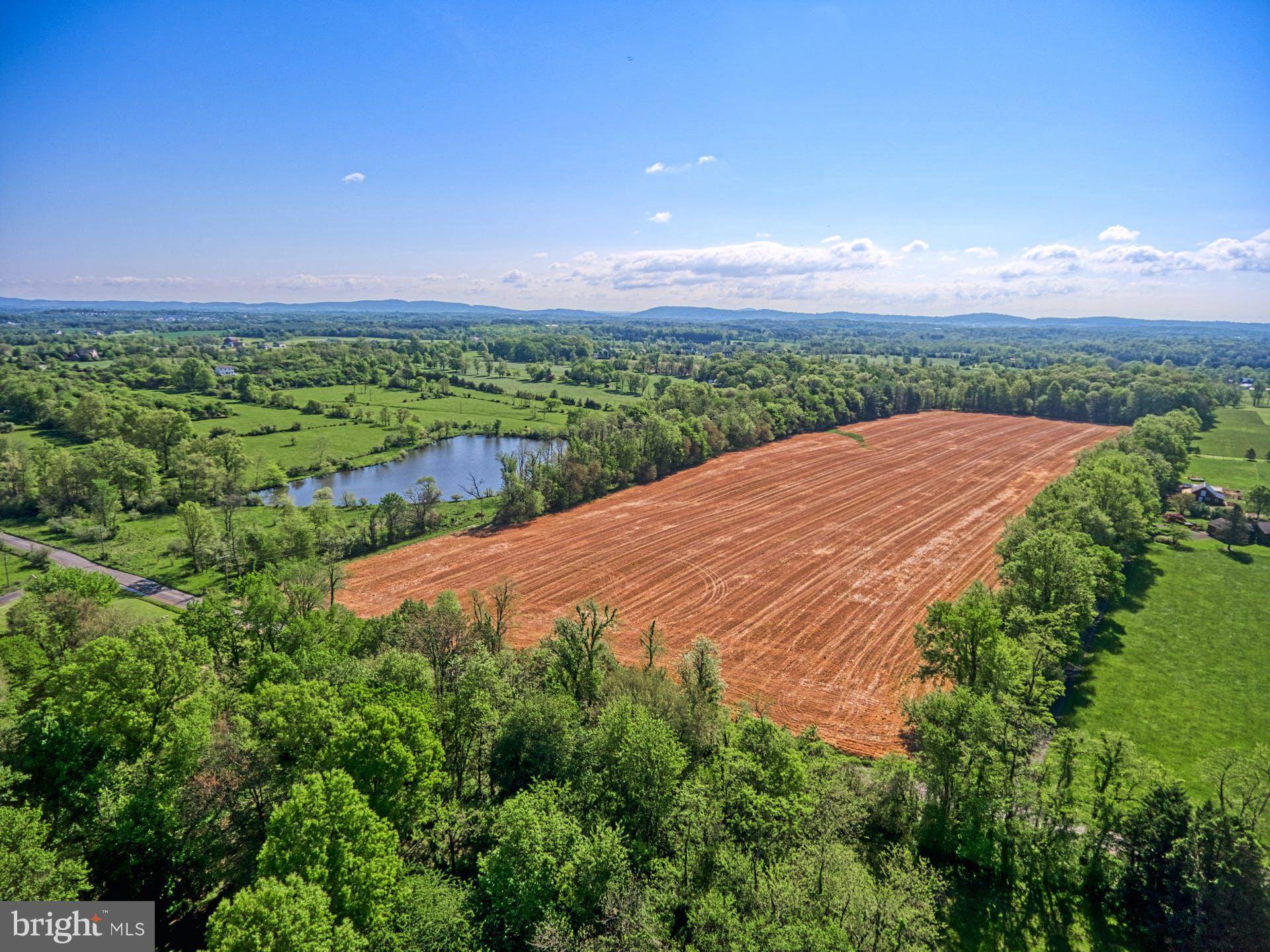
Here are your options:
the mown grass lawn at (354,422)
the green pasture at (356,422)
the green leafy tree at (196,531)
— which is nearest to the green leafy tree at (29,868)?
the green leafy tree at (196,531)

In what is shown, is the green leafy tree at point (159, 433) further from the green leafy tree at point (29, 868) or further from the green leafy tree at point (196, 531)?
the green leafy tree at point (29, 868)

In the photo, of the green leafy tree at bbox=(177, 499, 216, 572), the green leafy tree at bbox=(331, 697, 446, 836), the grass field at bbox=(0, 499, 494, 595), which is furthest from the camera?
the green leafy tree at bbox=(177, 499, 216, 572)

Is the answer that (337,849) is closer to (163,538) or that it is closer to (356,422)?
(163,538)

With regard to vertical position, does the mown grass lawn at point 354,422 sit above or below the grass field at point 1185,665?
above

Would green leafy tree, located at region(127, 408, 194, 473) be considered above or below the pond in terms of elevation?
above

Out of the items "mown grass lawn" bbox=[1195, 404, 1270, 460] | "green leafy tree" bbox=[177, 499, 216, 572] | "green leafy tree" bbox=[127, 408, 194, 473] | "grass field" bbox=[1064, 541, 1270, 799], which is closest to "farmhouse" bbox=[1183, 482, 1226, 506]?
"grass field" bbox=[1064, 541, 1270, 799]

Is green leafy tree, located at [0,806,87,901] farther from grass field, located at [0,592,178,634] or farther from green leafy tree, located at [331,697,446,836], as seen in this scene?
grass field, located at [0,592,178,634]
